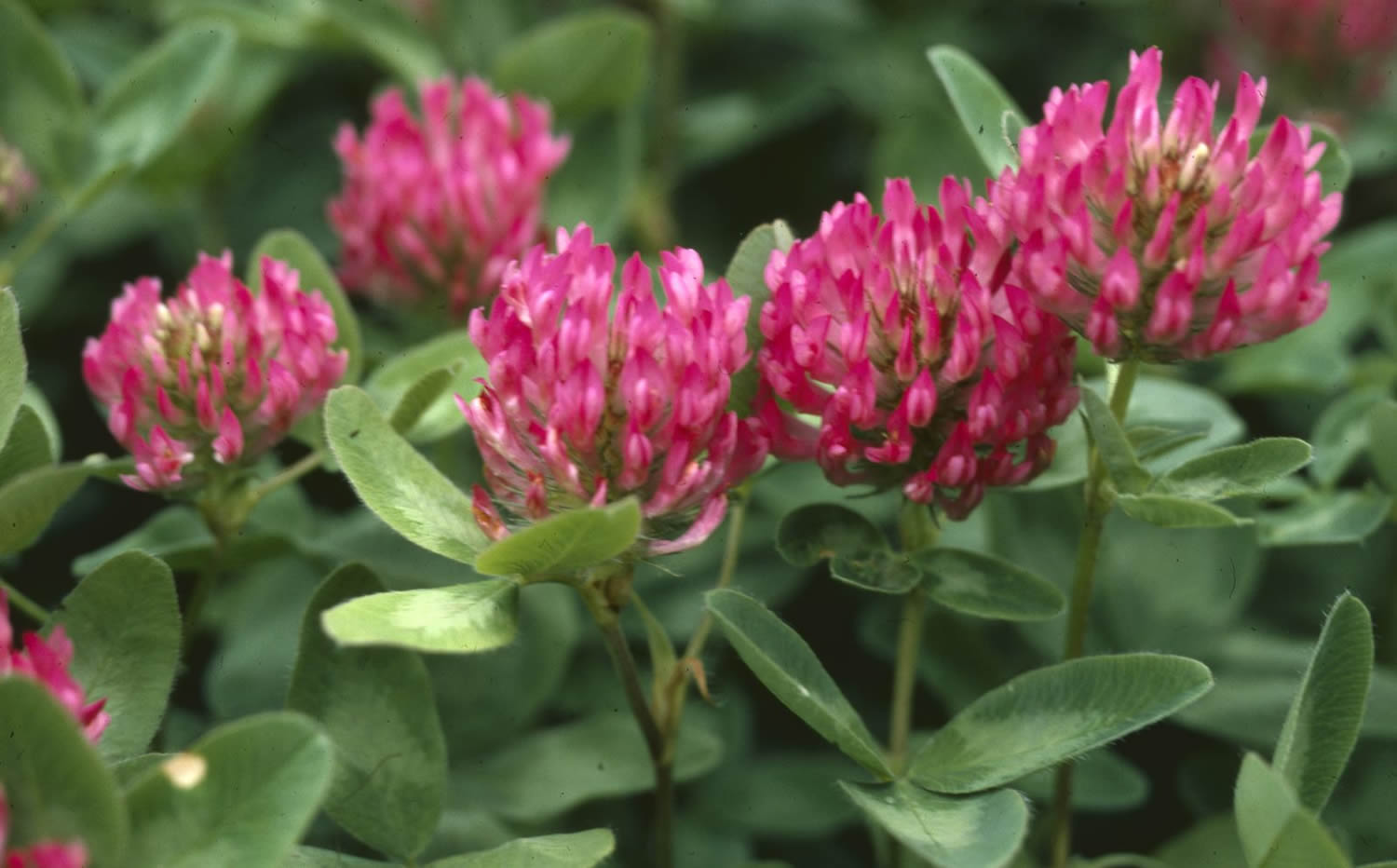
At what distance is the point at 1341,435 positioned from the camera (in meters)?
1.45

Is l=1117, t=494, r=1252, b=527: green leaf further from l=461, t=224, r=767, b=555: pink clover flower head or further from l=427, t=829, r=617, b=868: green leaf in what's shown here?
l=427, t=829, r=617, b=868: green leaf

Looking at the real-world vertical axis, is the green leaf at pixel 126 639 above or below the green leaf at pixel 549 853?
above

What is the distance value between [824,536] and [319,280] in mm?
557

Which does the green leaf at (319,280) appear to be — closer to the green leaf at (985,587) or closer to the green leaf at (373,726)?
the green leaf at (373,726)

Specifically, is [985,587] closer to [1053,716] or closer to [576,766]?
[1053,716]

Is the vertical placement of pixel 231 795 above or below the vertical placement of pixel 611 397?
below

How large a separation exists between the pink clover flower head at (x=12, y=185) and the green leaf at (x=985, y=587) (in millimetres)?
1097

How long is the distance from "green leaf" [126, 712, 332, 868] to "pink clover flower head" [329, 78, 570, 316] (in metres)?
0.86

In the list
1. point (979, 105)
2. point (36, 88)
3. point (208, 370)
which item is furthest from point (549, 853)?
point (36, 88)

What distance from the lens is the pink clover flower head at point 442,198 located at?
161 centimetres

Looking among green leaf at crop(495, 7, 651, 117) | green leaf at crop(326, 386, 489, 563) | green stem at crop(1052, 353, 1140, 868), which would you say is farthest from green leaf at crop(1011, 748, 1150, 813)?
green leaf at crop(495, 7, 651, 117)

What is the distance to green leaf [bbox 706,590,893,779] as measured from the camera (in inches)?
37.4

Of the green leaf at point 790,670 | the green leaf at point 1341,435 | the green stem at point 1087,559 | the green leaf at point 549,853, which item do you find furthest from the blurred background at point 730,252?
the green leaf at point 790,670

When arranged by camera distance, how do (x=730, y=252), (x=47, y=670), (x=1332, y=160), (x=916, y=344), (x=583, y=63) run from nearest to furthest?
(x=47, y=670) < (x=916, y=344) < (x=1332, y=160) < (x=583, y=63) < (x=730, y=252)
